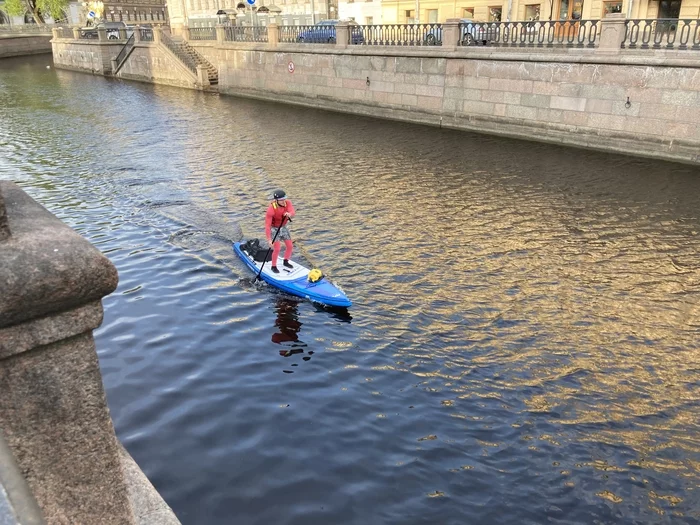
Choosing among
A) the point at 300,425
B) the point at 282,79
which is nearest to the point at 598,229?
the point at 300,425

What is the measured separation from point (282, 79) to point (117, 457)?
1324 inches

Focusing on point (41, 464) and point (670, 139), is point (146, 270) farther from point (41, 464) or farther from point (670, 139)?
point (670, 139)

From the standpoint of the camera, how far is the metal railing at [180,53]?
41250mm

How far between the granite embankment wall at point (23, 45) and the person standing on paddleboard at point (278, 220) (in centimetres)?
7406

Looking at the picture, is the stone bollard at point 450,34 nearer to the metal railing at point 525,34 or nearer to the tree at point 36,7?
the metal railing at point 525,34

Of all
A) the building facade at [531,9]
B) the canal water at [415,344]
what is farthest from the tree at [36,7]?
the canal water at [415,344]

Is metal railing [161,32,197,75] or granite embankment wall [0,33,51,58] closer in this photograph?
metal railing [161,32,197,75]

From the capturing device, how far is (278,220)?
11656mm

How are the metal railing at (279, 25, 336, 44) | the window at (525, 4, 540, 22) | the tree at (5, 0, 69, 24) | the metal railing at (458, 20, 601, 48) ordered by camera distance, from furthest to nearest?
the tree at (5, 0, 69, 24)
the window at (525, 4, 540, 22)
the metal railing at (279, 25, 336, 44)
the metal railing at (458, 20, 601, 48)

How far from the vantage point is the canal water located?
6629 millimetres

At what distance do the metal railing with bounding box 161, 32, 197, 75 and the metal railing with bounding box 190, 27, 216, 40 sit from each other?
1.25m

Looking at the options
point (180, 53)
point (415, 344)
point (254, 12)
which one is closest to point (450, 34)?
point (415, 344)

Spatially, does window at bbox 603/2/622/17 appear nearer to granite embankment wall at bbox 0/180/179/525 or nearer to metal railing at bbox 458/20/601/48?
metal railing at bbox 458/20/601/48

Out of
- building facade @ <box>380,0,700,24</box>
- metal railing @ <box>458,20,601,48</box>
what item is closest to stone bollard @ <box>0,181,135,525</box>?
metal railing @ <box>458,20,601,48</box>
